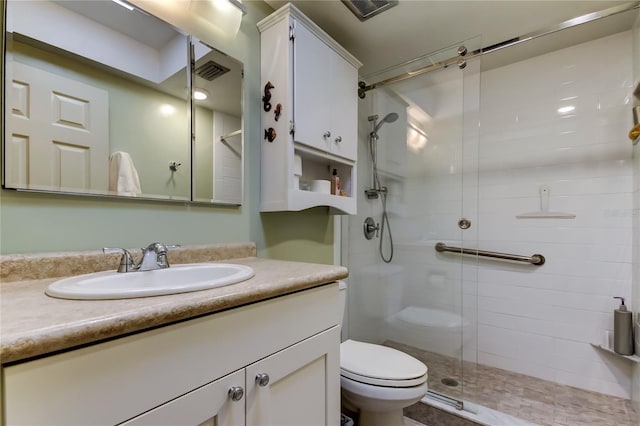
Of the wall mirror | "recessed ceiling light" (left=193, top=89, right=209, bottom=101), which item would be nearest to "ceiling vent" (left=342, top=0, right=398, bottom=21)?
the wall mirror

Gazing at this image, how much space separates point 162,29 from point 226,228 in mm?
829

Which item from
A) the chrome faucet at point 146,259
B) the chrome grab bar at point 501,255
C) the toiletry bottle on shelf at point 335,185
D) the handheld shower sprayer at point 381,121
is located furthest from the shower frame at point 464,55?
the chrome faucet at point 146,259

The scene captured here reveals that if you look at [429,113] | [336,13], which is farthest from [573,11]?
[336,13]

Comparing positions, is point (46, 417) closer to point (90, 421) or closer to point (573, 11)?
point (90, 421)

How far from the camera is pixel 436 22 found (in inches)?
66.6

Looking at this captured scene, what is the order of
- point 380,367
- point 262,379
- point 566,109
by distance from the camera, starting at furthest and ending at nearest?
point 566,109 < point 380,367 < point 262,379

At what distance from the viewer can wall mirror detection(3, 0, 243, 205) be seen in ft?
2.81

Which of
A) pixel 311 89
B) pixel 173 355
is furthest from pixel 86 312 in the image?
pixel 311 89

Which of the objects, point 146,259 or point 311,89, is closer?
point 146,259

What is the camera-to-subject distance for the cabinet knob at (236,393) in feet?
2.34

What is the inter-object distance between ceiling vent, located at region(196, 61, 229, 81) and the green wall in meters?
0.11

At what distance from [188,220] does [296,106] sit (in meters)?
0.72

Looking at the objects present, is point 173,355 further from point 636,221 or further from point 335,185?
point 636,221

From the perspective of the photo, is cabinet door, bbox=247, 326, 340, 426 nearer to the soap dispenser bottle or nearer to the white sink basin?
the white sink basin
